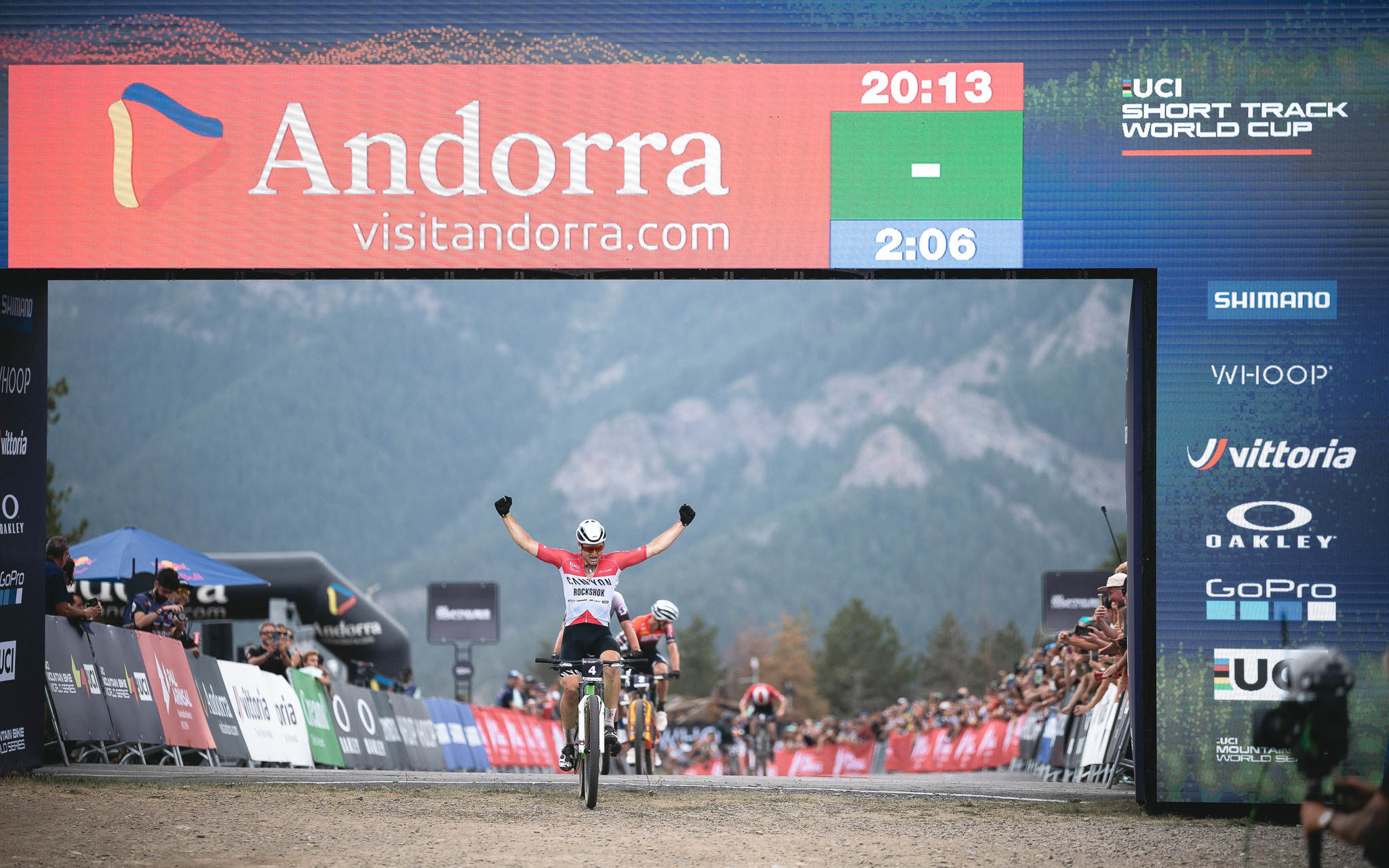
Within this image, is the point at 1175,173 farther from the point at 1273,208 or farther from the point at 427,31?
the point at 427,31

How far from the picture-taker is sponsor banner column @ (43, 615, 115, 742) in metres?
13.2

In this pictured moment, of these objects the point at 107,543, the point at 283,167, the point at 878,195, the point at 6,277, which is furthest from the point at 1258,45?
the point at 107,543

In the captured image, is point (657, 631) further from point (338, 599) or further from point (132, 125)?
point (338, 599)

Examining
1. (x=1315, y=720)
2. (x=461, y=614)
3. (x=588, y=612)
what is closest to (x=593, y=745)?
(x=588, y=612)

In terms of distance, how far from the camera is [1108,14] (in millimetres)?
10844

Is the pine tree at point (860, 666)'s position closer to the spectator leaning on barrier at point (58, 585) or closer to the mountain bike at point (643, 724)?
the mountain bike at point (643, 724)

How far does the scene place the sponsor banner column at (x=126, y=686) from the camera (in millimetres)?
14008

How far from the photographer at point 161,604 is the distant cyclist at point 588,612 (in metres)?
5.95

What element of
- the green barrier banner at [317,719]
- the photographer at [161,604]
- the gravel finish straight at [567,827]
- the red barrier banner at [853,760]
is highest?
the photographer at [161,604]

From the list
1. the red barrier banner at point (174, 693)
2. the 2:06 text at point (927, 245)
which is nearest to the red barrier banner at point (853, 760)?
the red barrier banner at point (174, 693)

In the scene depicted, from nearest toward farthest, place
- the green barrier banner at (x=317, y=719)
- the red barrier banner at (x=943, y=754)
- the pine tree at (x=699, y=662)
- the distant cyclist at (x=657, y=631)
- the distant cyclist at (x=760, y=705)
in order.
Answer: the distant cyclist at (x=657, y=631) → the green barrier banner at (x=317, y=719) → the distant cyclist at (x=760, y=705) → the red barrier banner at (x=943, y=754) → the pine tree at (x=699, y=662)

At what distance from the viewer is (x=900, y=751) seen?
33.8 metres

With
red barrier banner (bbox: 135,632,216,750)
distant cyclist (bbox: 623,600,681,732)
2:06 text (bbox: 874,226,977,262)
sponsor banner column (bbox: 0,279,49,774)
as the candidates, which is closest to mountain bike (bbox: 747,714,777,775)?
distant cyclist (bbox: 623,600,681,732)

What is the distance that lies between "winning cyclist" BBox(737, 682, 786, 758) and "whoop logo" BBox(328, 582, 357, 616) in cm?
1208
